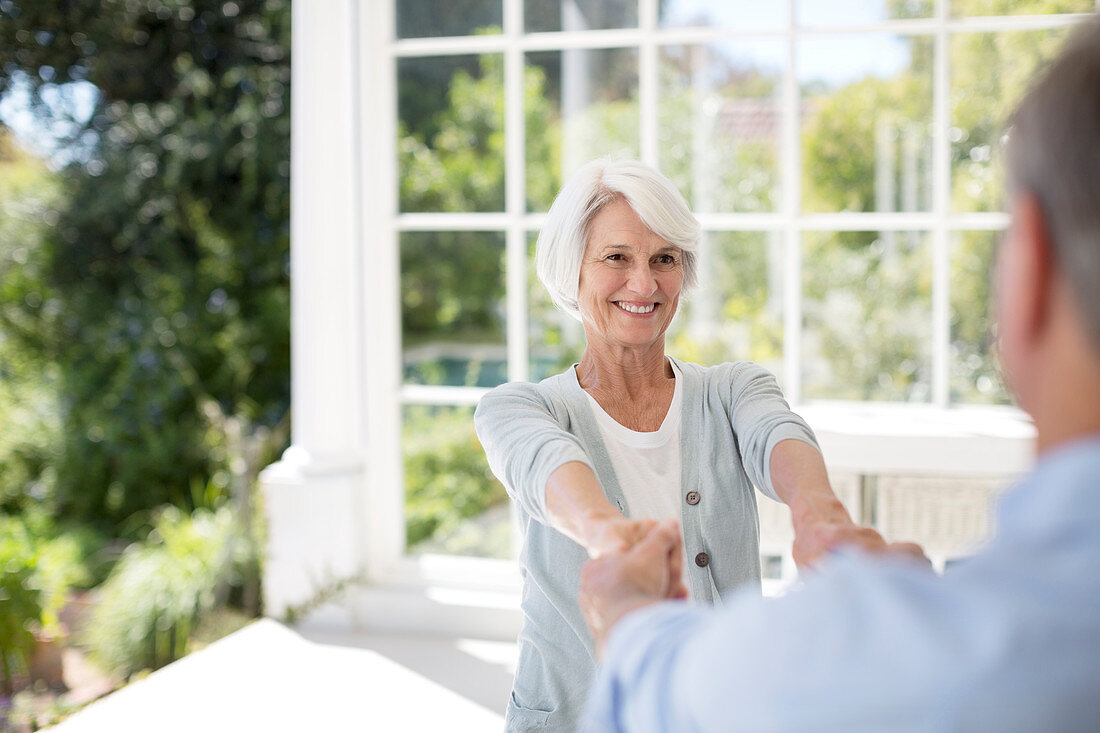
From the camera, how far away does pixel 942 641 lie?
21.6 inches

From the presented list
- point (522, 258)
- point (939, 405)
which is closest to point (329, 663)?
point (522, 258)

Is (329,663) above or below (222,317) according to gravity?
below

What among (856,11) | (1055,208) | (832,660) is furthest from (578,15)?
(832,660)

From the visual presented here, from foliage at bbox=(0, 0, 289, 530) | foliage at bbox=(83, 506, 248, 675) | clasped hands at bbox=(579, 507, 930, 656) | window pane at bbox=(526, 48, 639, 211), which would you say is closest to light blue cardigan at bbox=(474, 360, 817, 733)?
clasped hands at bbox=(579, 507, 930, 656)

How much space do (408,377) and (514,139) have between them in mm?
942

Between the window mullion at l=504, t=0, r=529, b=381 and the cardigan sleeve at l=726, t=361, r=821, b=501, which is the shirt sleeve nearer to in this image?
the cardigan sleeve at l=726, t=361, r=821, b=501

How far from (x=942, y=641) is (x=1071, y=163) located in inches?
11.1

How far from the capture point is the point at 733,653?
612mm

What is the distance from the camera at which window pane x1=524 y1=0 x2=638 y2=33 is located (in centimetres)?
338

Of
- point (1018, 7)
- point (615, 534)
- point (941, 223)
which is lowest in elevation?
point (615, 534)

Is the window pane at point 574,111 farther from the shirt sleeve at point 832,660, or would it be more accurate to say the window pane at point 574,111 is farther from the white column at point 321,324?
the shirt sleeve at point 832,660

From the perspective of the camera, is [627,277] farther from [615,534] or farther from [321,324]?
[321,324]

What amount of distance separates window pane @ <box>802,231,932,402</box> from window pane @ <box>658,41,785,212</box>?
1.03 ft

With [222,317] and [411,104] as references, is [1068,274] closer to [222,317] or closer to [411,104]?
[411,104]
